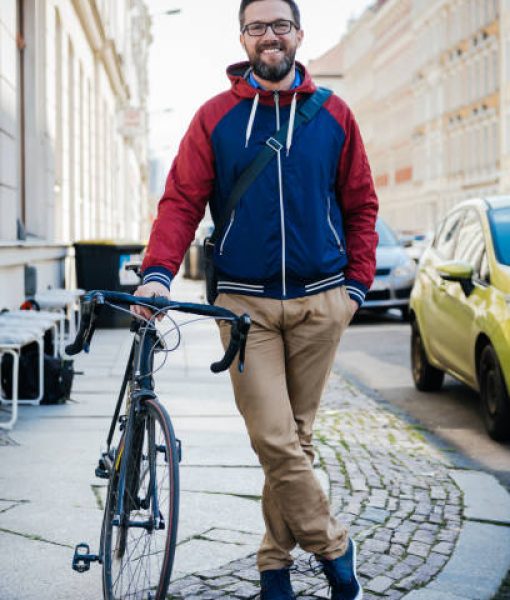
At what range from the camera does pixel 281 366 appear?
4.03 meters

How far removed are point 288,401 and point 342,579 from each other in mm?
655

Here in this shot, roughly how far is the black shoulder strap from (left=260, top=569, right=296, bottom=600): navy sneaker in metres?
1.19

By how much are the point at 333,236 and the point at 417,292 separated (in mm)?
5997

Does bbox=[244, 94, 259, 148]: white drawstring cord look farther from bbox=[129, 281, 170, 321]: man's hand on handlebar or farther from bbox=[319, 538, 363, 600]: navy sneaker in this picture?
bbox=[319, 538, 363, 600]: navy sneaker

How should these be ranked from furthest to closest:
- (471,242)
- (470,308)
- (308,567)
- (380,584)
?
(471,242) < (470,308) < (308,567) < (380,584)

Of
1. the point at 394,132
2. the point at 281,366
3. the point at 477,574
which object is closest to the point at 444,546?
the point at 477,574

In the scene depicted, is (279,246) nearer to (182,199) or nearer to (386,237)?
(182,199)

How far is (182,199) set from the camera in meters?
4.02

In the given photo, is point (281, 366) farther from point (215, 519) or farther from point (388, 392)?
point (388, 392)

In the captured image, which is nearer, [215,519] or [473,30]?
[215,519]

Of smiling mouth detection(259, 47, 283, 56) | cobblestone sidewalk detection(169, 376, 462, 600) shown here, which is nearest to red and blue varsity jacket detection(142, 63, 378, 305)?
smiling mouth detection(259, 47, 283, 56)

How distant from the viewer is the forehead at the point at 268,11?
3.90 metres

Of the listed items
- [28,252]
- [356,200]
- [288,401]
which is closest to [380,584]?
[288,401]

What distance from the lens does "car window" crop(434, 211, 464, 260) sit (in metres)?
9.45
